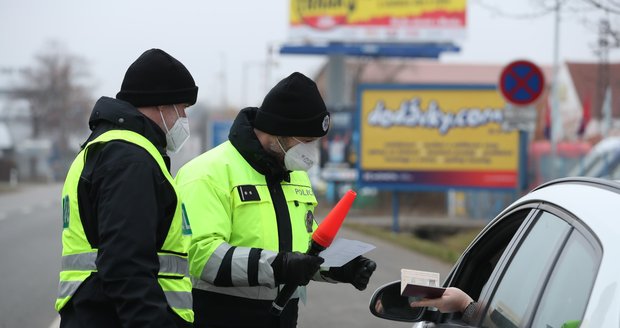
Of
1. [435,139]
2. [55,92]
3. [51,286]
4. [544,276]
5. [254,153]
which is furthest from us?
[55,92]

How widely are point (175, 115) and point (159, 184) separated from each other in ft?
1.29

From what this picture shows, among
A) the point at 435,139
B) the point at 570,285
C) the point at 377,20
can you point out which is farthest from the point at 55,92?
the point at 570,285

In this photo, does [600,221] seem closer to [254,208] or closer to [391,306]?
[391,306]

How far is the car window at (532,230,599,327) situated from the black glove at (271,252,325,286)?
3.35 ft

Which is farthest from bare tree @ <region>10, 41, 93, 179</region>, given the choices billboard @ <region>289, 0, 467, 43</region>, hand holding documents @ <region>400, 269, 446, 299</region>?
hand holding documents @ <region>400, 269, 446, 299</region>

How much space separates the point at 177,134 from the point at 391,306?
0.96 m

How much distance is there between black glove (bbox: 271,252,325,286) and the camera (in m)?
3.37

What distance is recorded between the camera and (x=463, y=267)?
3520 mm

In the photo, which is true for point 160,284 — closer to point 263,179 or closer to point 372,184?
point 263,179

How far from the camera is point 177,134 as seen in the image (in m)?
3.24

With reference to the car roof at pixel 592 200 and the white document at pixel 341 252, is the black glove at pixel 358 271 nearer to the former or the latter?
the white document at pixel 341 252

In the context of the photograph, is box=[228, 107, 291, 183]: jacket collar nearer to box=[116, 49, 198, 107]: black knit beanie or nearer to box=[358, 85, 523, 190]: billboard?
box=[116, 49, 198, 107]: black knit beanie

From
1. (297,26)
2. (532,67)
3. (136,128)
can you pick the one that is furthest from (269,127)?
(297,26)

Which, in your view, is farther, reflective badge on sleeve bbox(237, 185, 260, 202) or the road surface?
the road surface
